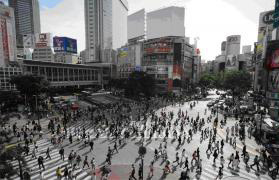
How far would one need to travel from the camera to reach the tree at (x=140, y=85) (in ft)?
187

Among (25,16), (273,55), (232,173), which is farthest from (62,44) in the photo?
(25,16)

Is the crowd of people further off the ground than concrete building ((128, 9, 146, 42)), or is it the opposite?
concrete building ((128, 9, 146, 42))

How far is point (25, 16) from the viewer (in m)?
155

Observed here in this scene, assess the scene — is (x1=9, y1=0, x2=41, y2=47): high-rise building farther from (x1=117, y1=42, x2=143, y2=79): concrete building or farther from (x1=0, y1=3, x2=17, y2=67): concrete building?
(x1=0, y1=3, x2=17, y2=67): concrete building

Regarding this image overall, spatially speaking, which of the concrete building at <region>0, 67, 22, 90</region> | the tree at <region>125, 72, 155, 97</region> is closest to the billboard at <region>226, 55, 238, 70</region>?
the tree at <region>125, 72, 155, 97</region>

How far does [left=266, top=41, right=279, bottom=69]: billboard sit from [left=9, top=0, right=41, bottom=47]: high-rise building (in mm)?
173934

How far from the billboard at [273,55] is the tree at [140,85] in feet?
107

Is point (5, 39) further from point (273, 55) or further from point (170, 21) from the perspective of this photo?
point (273, 55)

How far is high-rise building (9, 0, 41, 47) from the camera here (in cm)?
15075

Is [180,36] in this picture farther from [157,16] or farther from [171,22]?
[157,16]

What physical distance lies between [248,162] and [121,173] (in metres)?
12.1

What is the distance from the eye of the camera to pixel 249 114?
35.8 m

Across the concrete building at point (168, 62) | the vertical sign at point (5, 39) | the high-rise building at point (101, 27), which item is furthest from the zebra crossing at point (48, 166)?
the high-rise building at point (101, 27)

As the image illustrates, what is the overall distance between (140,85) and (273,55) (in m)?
35.0
